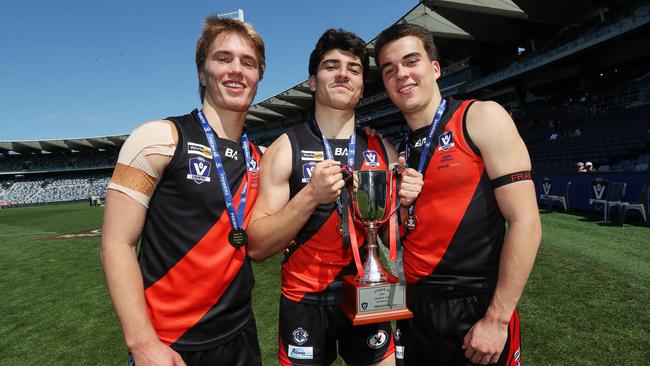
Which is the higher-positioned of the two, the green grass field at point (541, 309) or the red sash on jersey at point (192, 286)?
the red sash on jersey at point (192, 286)

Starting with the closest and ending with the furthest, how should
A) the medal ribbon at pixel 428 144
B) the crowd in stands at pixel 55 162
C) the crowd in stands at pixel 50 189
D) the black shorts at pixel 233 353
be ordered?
the black shorts at pixel 233 353
the medal ribbon at pixel 428 144
the crowd in stands at pixel 50 189
the crowd in stands at pixel 55 162

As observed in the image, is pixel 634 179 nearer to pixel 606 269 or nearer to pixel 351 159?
pixel 606 269

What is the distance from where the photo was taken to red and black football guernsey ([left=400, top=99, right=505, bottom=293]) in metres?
1.93

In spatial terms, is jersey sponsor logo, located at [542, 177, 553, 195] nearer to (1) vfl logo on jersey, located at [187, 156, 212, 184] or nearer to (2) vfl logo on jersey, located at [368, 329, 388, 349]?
(2) vfl logo on jersey, located at [368, 329, 388, 349]

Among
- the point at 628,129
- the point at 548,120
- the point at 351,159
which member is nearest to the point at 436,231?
the point at 351,159

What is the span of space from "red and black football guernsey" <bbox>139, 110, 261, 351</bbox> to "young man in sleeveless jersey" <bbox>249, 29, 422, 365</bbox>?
32 cm

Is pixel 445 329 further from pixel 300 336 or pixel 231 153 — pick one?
pixel 231 153

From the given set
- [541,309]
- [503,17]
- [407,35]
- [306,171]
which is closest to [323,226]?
[306,171]

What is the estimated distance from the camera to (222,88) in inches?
75.9

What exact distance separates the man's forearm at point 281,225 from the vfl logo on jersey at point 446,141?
31.5 inches

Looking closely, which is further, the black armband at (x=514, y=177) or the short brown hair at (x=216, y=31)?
the short brown hair at (x=216, y=31)

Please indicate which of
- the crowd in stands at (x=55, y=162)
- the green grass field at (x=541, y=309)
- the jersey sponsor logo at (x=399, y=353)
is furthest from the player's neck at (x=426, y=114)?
the crowd in stands at (x=55, y=162)

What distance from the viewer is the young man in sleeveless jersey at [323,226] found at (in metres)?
2.17

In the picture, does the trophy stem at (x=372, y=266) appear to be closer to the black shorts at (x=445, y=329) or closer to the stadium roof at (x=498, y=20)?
the black shorts at (x=445, y=329)
